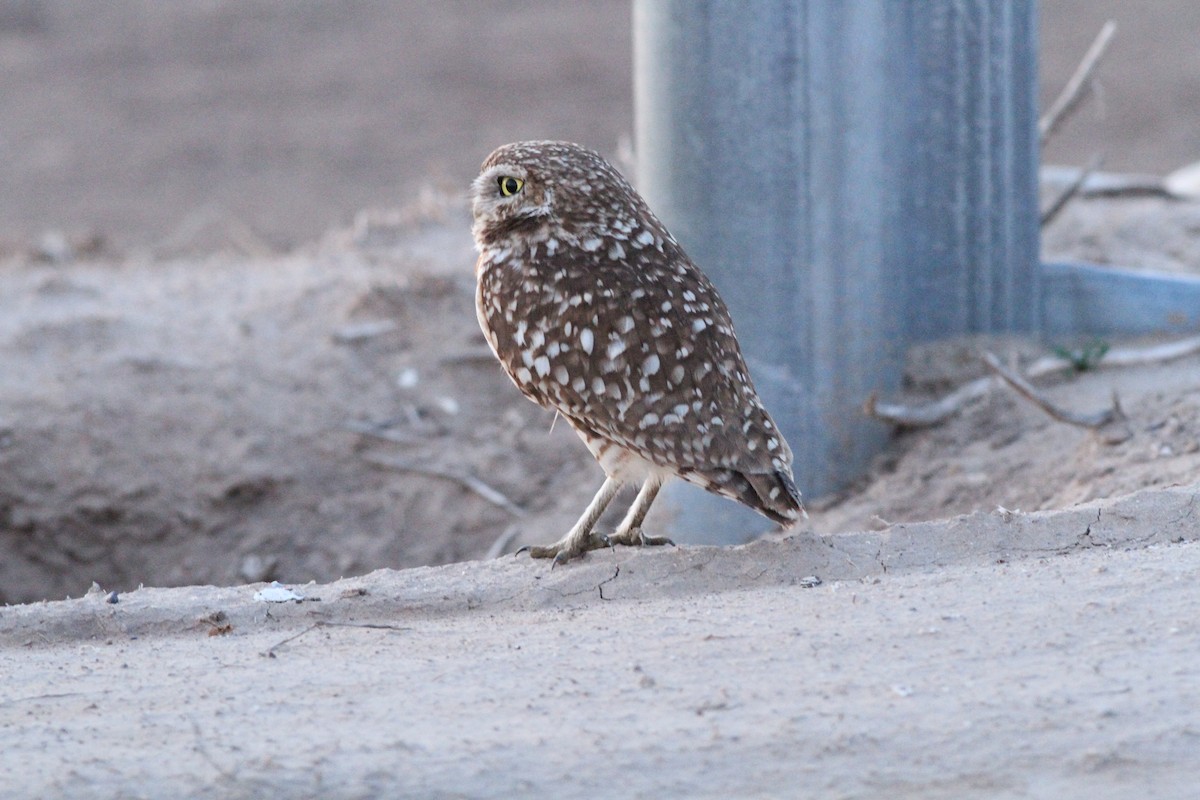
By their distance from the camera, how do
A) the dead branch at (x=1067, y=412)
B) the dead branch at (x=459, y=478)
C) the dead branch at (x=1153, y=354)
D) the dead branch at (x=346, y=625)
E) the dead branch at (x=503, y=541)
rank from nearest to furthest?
1. the dead branch at (x=346, y=625)
2. the dead branch at (x=1067, y=412)
3. the dead branch at (x=1153, y=354)
4. the dead branch at (x=503, y=541)
5. the dead branch at (x=459, y=478)

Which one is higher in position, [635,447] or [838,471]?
[635,447]

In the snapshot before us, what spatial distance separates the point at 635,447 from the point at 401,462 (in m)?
2.73

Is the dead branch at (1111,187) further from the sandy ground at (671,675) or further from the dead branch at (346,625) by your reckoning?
the dead branch at (346,625)

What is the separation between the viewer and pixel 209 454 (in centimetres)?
680

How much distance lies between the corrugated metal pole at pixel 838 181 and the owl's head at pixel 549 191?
3.53 ft

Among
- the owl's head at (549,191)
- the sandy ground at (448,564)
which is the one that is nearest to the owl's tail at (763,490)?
the sandy ground at (448,564)

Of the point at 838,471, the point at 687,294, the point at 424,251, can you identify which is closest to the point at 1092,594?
the point at 687,294

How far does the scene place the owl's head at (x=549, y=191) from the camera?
4637 mm

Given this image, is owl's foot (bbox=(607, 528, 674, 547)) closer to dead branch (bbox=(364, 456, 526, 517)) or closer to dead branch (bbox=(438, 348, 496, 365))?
dead branch (bbox=(364, 456, 526, 517))

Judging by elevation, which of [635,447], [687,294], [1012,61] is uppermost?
[1012,61]

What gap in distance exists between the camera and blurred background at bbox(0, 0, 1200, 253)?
1381 centimetres

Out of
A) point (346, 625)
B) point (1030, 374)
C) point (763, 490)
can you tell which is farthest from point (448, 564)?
point (1030, 374)

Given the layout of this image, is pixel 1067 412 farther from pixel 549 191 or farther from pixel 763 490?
pixel 549 191

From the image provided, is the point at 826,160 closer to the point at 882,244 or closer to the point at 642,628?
the point at 882,244
